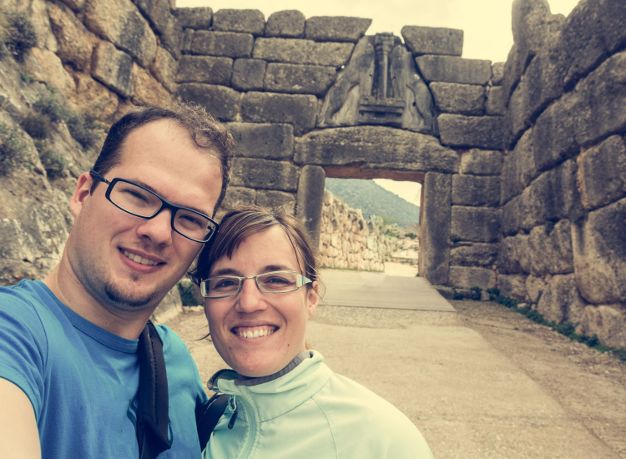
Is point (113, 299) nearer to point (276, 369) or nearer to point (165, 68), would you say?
point (276, 369)

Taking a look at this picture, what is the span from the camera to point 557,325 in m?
5.12

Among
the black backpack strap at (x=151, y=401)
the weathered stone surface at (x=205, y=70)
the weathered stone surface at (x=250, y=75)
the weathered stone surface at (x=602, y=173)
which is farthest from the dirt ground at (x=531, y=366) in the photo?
the weathered stone surface at (x=205, y=70)

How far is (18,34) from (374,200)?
255 ft

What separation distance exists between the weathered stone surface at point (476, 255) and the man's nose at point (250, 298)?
683 centimetres

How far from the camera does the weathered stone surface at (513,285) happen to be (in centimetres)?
653

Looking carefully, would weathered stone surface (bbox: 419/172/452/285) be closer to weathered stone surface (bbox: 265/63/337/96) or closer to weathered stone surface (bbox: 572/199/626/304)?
weathered stone surface (bbox: 265/63/337/96)

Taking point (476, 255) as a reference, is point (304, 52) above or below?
above

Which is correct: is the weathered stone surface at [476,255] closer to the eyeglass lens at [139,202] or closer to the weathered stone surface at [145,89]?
the weathered stone surface at [145,89]

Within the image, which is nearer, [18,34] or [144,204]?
[144,204]

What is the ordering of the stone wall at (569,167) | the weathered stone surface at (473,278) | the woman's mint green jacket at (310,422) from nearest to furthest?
the woman's mint green jacket at (310,422) → the stone wall at (569,167) → the weathered stone surface at (473,278)

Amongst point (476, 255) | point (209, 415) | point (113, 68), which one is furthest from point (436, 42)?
point (209, 415)

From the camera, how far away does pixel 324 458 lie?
0.99 m

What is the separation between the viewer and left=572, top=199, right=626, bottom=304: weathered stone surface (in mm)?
3932

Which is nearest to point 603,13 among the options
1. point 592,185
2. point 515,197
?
point 592,185
